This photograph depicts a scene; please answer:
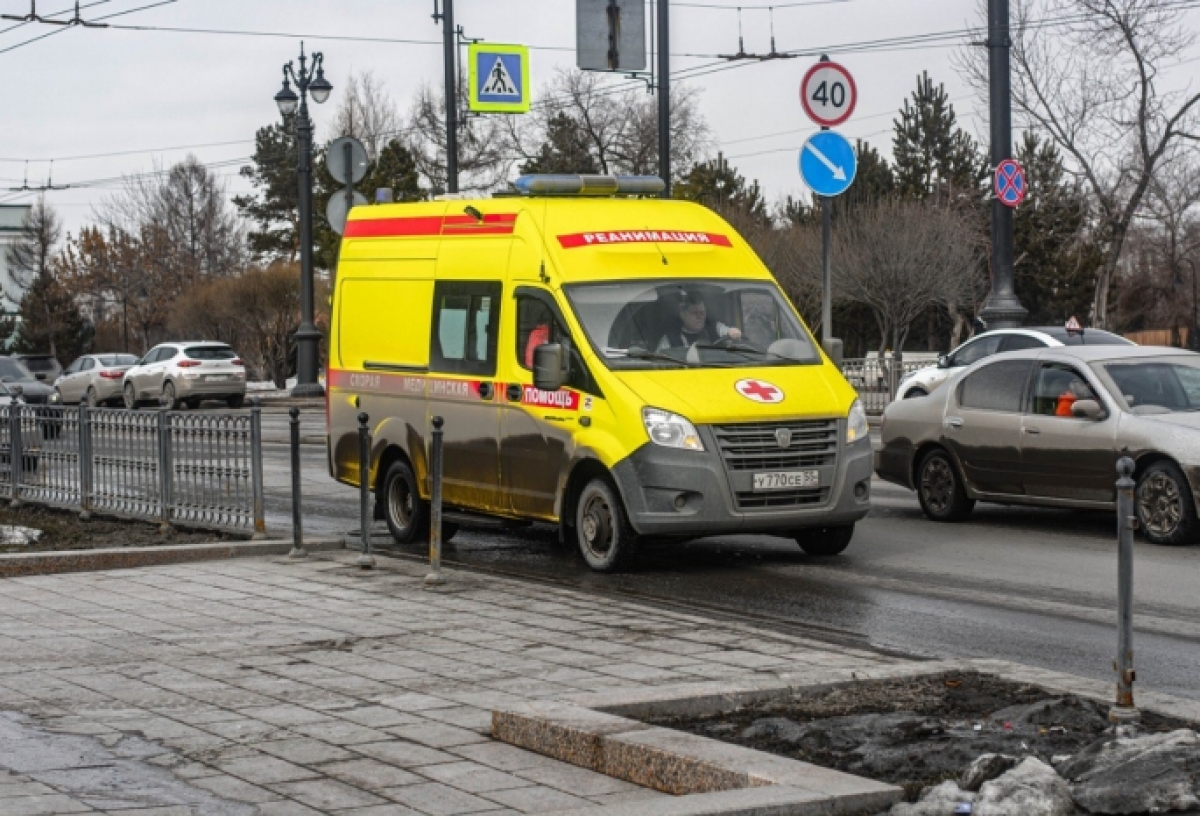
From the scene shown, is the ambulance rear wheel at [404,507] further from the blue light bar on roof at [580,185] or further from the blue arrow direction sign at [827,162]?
the blue arrow direction sign at [827,162]

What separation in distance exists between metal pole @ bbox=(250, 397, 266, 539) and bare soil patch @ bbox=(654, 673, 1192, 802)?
7.64 m

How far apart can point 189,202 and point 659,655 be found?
90.2 metres

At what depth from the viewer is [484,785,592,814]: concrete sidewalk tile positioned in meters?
5.62

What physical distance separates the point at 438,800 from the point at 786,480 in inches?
252

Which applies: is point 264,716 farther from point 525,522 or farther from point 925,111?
point 925,111

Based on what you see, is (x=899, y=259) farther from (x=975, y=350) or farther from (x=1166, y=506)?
(x=1166, y=506)

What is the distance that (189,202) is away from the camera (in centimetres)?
9500

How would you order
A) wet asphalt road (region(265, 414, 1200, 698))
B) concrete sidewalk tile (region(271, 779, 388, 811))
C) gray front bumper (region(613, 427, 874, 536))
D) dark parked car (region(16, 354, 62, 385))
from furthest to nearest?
dark parked car (region(16, 354, 62, 385)) < gray front bumper (region(613, 427, 874, 536)) < wet asphalt road (region(265, 414, 1200, 698)) < concrete sidewalk tile (region(271, 779, 388, 811))

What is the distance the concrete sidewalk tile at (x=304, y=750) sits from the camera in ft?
20.9

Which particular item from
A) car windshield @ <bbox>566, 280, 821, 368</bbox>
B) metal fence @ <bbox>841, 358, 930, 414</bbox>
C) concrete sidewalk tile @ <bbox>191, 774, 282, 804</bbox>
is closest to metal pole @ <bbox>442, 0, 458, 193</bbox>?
metal fence @ <bbox>841, 358, 930, 414</bbox>

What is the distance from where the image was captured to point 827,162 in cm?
1658

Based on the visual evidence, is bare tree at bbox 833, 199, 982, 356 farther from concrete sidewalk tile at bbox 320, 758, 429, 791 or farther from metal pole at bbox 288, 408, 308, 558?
concrete sidewalk tile at bbox 320, 758, 429, 791

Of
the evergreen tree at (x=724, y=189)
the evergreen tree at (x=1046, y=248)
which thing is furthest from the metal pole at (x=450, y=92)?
the evergreen tree at (x=1046, y=248)

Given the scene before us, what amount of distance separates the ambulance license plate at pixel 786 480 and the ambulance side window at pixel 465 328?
8.06 feet
